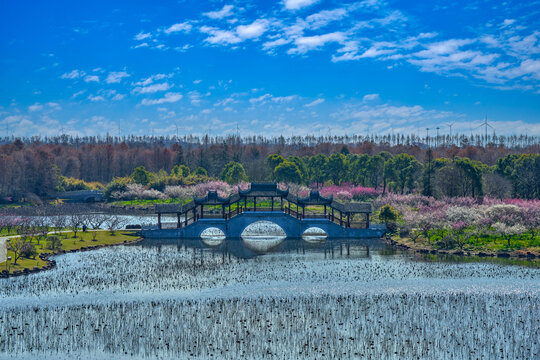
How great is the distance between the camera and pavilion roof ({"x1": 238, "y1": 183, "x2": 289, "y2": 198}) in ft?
233

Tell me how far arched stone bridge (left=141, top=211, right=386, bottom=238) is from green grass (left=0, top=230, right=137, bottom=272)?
3.54m

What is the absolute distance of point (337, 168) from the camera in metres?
128

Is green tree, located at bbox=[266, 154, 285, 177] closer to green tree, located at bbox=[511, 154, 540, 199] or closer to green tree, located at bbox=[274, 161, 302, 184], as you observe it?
green tree, located at bbox=[274, 161, 302, 184]

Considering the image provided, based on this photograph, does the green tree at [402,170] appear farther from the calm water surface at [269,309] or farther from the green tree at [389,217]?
the calm water surface at [269,309]

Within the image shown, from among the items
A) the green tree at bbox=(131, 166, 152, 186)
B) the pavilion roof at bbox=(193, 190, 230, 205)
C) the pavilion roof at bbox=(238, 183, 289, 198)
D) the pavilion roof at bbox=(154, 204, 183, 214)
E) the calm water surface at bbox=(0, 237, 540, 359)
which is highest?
the green tree at bbox=(131, 166, 152, 186)

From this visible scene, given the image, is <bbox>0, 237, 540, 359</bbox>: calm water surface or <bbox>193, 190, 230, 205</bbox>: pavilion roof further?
<bbox>193, 190, 230, 205</bbox>: pavilion roof

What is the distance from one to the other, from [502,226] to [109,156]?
135 meters

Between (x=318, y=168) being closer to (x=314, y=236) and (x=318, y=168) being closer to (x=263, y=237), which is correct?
(x=314, y=236)

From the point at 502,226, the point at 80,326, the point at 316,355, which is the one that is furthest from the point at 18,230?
the point at 502,226

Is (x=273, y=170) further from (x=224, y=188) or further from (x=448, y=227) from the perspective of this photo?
(x=448, y=227)

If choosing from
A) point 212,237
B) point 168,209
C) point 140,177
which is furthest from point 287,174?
point 168,209

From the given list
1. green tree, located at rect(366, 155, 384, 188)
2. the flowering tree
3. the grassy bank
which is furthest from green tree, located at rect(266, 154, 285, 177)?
the flowering tree

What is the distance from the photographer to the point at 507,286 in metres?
44.1

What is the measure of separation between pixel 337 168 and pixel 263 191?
191 ft
